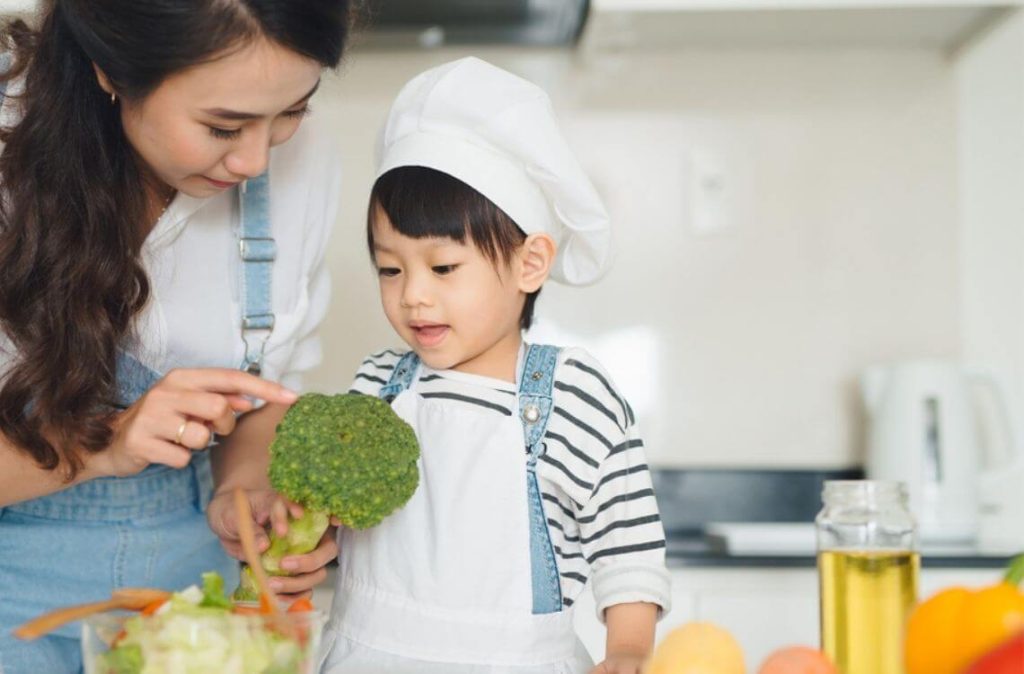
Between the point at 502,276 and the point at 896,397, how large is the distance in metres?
1.23

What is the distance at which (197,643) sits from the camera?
68 cm

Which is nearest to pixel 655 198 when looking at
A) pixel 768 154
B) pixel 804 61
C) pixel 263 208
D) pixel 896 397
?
pixel 768 154

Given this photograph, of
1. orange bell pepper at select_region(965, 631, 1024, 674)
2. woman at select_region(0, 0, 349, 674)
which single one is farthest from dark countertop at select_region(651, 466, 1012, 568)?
orange bell pepper at select_region(965, 631, 1024, 674)

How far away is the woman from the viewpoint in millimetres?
1000

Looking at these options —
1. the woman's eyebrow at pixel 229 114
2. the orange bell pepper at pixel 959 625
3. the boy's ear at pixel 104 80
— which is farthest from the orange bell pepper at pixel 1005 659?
the boy's ear at pixel 104 80

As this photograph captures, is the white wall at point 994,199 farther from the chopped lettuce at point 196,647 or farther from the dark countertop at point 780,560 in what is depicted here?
the chopped lettuce at point 196,647

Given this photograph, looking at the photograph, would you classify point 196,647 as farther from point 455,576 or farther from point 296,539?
point 455,576

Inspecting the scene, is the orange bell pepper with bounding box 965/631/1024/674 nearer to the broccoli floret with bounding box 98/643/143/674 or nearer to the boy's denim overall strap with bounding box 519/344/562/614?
the broccoli floret with bounding box 98/643/143/674

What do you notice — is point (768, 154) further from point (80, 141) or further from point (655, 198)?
point (80, 141)

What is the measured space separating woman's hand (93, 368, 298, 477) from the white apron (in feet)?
0.75

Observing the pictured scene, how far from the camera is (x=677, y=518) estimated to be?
2.32 metres

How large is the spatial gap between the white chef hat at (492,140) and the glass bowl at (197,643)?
1.86 feet

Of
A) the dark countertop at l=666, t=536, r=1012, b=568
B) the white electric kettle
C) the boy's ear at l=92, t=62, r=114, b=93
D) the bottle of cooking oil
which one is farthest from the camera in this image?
the white electric kettle

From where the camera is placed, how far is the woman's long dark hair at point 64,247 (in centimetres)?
109
